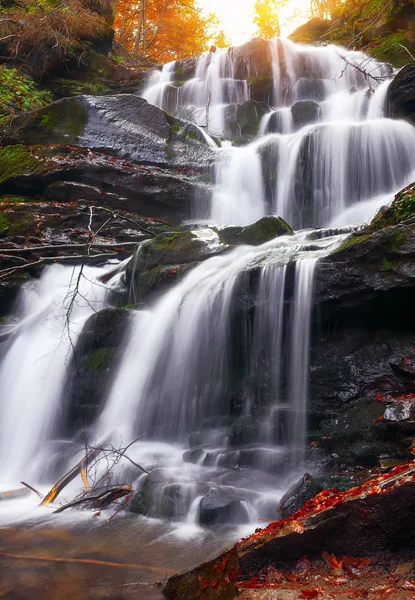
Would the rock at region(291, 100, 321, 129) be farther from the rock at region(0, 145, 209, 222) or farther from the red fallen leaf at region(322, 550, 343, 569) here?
the red fallen leaf at region(322, 550, 343, 569)

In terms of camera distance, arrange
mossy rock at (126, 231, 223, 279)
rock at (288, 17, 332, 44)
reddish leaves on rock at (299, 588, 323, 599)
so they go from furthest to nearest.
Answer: rock at (288, 17, 332, 44)
mossy rock at (126, 231, 223, 279)
reddish leaves on rock at (299, 588, 323, 599)

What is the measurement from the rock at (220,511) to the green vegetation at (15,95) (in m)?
13.5

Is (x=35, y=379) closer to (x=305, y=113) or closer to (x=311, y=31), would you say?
(x=305, y=113)

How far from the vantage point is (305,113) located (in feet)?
46.5

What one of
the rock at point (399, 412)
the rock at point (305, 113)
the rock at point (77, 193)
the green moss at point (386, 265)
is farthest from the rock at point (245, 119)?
the rock at point (399, 412)

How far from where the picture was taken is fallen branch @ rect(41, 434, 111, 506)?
487 cm

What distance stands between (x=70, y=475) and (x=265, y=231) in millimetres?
5336

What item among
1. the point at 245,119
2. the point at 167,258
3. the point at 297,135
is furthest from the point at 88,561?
the point at 245,119

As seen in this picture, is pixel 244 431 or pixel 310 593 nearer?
pixel 310 593

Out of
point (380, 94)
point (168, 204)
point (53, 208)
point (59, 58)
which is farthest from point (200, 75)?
point (53, 208)

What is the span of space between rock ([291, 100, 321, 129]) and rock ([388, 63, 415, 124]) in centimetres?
241

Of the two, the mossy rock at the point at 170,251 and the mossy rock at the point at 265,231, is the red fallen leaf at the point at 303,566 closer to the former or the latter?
the mossy rock at the point at 170,251

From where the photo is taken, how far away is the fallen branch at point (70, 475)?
4871 mm

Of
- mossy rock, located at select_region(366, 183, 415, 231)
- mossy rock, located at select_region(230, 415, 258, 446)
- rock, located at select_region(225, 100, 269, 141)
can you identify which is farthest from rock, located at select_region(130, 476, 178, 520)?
rock, located at select_region(225, 100, 269, 141)
